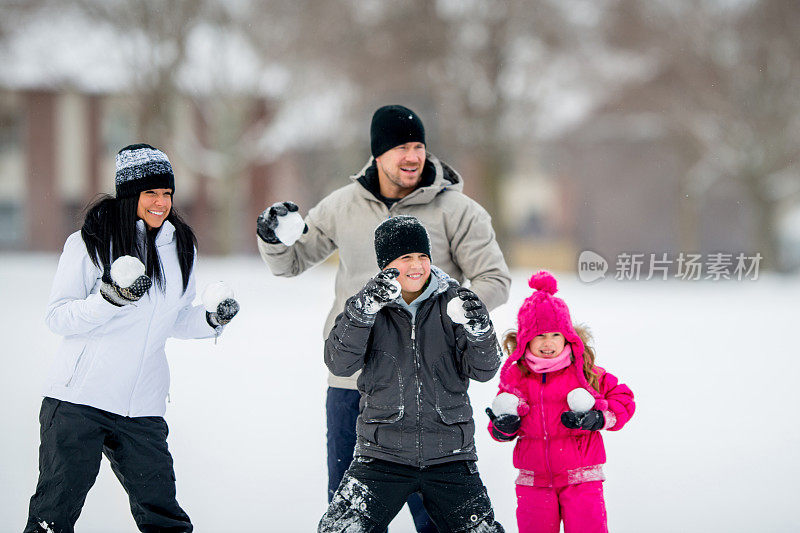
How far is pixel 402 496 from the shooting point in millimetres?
2557

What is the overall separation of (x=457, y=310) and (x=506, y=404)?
0.46m

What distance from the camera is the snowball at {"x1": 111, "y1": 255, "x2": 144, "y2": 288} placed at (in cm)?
246

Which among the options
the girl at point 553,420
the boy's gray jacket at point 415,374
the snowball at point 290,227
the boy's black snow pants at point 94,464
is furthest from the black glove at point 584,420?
the boy's black snow pants at point 94,464

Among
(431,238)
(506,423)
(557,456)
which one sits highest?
(431,238)

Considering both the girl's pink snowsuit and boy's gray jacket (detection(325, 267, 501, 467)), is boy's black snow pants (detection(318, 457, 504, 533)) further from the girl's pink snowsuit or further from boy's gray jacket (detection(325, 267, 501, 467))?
the girl's pink snowsuit

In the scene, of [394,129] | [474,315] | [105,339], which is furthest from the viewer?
[394,129]

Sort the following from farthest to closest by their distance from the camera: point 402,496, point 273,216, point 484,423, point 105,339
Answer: point 484,423 → point 273,216 → point 105,339 → point 402,496

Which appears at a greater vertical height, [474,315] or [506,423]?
[474,315]

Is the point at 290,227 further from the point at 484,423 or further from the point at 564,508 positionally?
the point at 484,423

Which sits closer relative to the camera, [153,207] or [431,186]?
[153,207]

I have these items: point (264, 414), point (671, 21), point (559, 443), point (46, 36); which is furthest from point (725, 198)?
point (559, 443)

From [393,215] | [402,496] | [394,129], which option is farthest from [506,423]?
[394,129]

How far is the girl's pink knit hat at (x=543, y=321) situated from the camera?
2809 mm

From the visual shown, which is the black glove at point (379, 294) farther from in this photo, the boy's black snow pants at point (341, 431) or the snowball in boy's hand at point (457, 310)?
the boy's black snow pants at point (341, 431)
